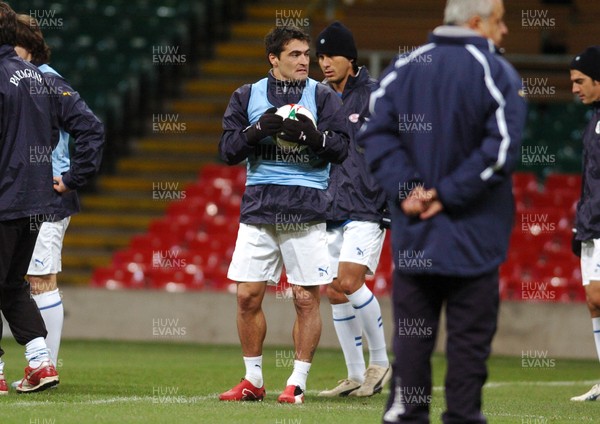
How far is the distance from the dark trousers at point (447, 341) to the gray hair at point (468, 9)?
1.05 meters

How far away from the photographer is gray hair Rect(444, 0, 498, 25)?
516cm

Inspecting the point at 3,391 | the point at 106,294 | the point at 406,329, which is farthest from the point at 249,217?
the point at 106,294

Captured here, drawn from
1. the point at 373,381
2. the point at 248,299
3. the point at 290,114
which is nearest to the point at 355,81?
the point at 290,114

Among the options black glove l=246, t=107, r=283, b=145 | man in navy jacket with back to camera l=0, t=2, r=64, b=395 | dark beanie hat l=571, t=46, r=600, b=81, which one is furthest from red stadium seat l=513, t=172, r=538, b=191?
man in navy jacket with back to camera l=0, t=2, r=64, b=395

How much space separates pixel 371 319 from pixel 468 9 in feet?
12.5

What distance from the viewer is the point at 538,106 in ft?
58.4

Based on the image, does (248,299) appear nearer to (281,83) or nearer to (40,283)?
(281,83)

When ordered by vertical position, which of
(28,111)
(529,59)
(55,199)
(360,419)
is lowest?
(360,419)

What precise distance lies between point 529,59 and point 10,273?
10.2 metres

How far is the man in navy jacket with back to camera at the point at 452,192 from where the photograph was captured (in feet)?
16.6

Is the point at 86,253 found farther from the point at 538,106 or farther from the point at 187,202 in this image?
the point at 538,106

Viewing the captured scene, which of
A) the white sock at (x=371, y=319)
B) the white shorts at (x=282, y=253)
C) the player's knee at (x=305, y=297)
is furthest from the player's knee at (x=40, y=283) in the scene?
the white sock at (x=371, y=319)

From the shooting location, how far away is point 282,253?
777cm

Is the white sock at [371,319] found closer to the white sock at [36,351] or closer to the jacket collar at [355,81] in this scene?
the jacket collar at [355,81]
